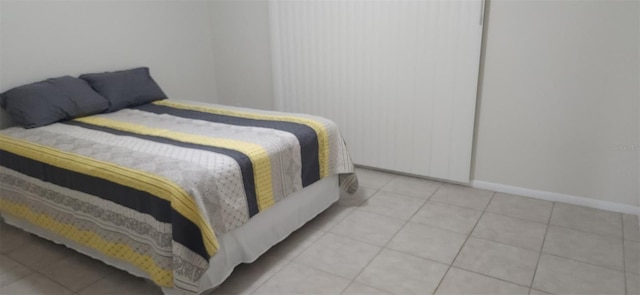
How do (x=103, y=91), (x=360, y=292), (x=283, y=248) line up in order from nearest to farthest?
(x=360, y=292)
(x=283, y=248)
(x=103, y=91)

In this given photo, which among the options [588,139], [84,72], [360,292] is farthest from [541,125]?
[84,72]

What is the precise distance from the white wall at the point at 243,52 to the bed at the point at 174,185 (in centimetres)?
120

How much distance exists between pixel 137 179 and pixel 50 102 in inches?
51.7

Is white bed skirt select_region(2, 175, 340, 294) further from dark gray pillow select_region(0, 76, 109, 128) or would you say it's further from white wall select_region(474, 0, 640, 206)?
white wall select_region(474, 0, 640, 206)

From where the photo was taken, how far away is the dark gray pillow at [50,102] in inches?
104

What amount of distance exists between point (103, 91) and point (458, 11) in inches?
96.3

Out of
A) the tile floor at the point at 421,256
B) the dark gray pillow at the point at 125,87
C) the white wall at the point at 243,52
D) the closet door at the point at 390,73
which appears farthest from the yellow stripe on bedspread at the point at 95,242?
the white wall at the point at 243,52

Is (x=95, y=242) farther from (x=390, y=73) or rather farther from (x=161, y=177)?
(x=390, y=73)

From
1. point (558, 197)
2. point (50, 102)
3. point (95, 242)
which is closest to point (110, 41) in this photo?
point (50, 102)

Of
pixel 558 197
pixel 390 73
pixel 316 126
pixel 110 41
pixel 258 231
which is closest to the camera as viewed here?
pixel 258 231

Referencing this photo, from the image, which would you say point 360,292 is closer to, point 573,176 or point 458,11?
point 573,176

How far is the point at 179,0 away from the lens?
3.75 meters

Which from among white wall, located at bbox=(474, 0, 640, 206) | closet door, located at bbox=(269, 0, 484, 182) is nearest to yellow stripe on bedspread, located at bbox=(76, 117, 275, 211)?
closet door, located at bbox=(269, 0, 484, 182)

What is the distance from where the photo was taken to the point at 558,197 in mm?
2828
